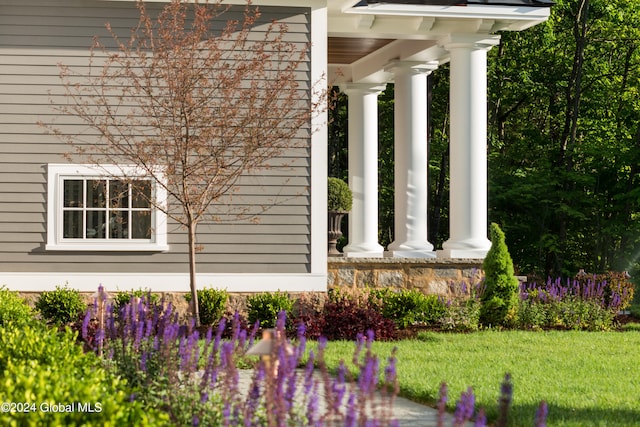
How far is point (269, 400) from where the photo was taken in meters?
5.09

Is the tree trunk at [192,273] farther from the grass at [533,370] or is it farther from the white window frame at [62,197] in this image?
the grass at [533,370]

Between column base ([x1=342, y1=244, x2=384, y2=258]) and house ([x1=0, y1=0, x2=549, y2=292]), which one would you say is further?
column base ([x1=342, y1=244, x2=384, y2=258])

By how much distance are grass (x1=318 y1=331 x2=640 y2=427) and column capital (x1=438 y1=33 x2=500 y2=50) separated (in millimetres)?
4671

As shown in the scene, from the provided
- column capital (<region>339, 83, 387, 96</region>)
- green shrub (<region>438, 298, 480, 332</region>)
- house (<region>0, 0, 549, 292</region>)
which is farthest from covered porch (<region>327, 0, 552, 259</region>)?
green shrub (<region>438, 298, 480, 332</region>)

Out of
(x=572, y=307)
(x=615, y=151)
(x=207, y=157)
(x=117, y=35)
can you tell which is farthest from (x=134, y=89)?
(x=615, y=151)

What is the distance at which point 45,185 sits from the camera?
14.8m

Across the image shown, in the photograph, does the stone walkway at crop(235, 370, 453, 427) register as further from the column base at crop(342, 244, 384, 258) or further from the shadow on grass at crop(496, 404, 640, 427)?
the column base at crop(342, 244, 384, 258)

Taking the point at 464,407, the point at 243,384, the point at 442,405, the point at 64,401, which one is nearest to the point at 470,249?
the point at 243,384

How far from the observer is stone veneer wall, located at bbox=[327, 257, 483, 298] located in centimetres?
1645

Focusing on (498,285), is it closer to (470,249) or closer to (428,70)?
(470,249)

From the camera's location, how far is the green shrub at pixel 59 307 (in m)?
14.3

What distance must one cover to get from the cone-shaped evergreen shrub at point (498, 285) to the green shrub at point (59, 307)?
5.68 m

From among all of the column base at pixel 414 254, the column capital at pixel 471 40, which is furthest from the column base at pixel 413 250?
the column capital at pixel 471 40

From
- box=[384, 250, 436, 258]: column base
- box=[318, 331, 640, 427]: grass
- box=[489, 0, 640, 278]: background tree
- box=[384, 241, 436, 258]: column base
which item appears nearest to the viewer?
box=[318, 331, 640, 427]: grass
